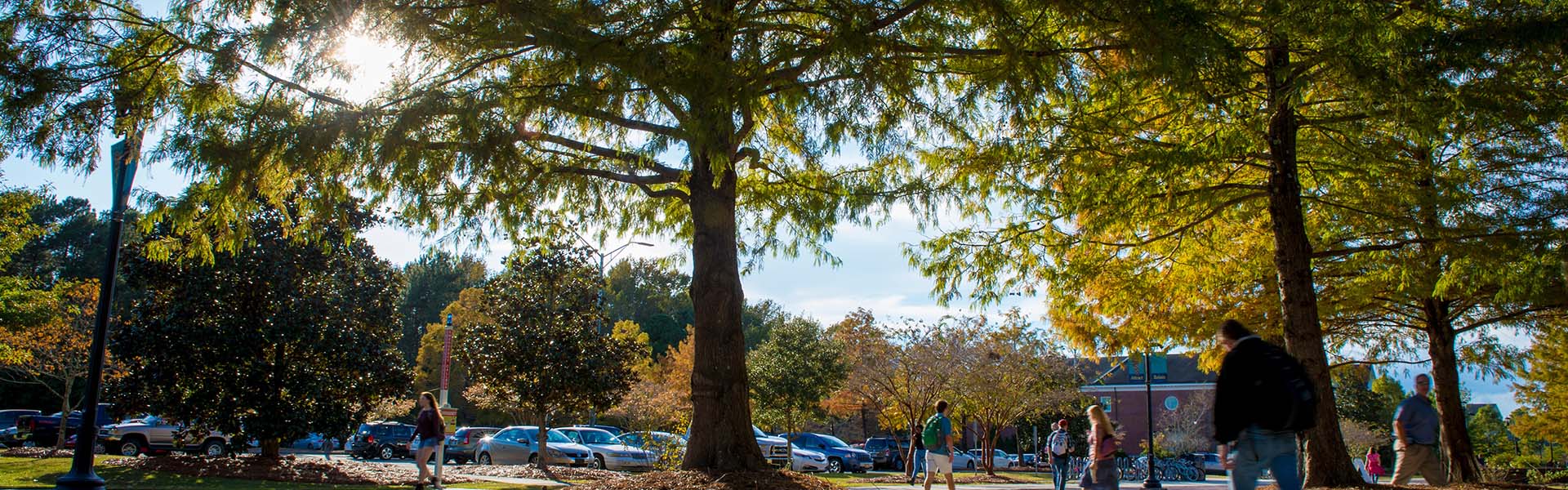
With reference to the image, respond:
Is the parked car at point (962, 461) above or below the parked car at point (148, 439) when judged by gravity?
below

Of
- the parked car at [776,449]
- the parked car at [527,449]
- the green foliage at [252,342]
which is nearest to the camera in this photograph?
the green foliage at [252,342]

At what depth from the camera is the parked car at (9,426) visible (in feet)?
96.3

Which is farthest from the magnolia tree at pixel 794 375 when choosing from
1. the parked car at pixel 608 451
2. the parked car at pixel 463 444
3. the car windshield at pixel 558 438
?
the parked car at pixel 463 444

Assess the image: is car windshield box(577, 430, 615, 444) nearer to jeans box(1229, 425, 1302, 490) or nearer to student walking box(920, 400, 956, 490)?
student walking box(920, 400, 956, 490)

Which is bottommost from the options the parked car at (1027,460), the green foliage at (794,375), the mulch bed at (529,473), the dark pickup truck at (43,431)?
the parked car at (1027,460)

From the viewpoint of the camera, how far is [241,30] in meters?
8.10

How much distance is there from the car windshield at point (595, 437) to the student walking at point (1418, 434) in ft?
62.1

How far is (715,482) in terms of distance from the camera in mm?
8992

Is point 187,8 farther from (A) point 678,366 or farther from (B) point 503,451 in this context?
(A) point 678,366

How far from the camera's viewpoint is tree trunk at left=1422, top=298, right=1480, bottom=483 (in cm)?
1817

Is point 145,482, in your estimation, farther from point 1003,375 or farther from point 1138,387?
point 1138,387

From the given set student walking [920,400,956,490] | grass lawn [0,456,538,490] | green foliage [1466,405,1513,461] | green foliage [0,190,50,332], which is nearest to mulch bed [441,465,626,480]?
grass lawn [0,456,538,490]

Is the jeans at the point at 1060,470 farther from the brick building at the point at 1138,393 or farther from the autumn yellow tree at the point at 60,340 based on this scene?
the brick building at the point at 1138,393

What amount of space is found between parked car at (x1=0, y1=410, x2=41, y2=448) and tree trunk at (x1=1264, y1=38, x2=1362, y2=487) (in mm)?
34367
